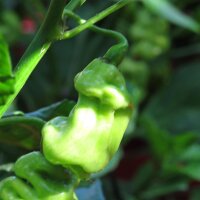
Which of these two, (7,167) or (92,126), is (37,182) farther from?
(7,167)

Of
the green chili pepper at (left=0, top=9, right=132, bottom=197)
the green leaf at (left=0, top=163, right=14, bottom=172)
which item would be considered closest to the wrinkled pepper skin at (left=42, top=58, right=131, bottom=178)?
the green chili pepper at (left=0, top=9, right=132, bottom=197)

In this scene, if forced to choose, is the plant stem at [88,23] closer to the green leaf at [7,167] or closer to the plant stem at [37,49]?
the plant stem at [37,49]

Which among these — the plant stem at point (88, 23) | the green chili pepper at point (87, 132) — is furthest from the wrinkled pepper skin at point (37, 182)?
the plant stem at point (88, 23)

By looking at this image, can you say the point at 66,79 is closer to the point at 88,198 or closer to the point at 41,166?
the point at 88,198

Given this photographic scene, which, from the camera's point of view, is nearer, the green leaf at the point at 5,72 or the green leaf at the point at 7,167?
the green leaf at the point at 5,72

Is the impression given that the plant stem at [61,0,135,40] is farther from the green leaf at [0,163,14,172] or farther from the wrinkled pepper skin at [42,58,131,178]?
the green leaf at [0,163,14,172]
